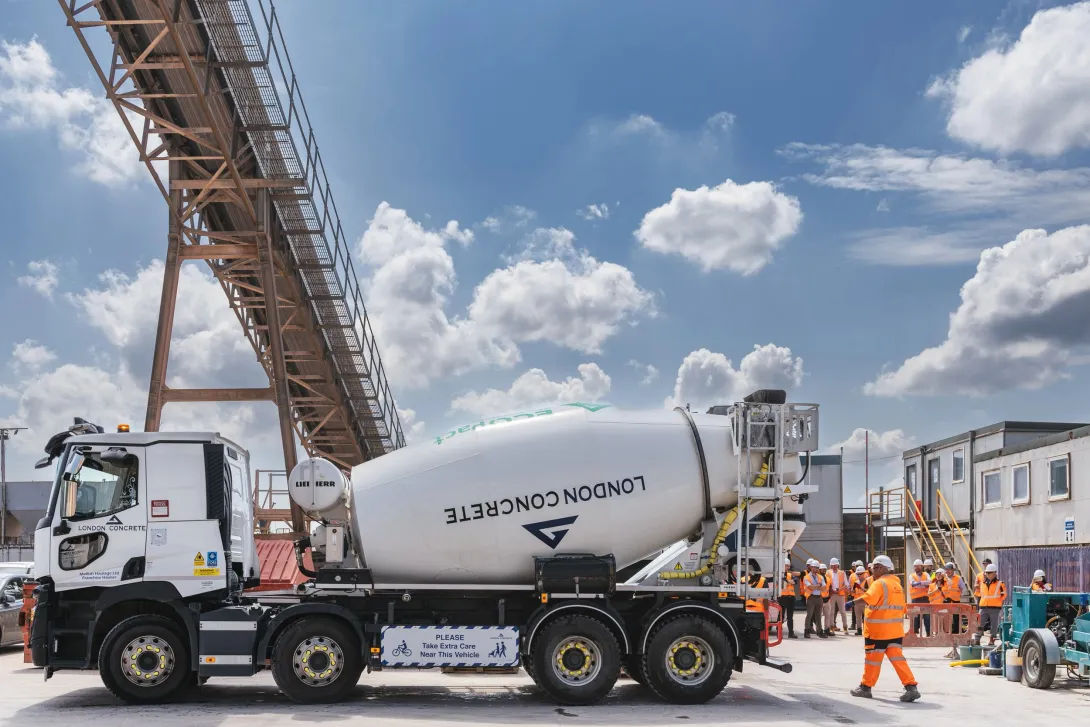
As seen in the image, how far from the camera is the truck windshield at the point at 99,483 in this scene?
41.0 ft

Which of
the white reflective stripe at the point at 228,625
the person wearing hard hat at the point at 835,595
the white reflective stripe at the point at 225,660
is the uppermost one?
the white reflective stripe at the point at 228,625

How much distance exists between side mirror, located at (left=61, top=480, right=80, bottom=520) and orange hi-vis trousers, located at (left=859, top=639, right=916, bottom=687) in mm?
9268

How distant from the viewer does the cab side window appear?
12.5 meters

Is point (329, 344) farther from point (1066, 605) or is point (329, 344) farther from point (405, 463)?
point (1066, 605)

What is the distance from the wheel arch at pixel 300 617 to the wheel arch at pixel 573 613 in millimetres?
1862

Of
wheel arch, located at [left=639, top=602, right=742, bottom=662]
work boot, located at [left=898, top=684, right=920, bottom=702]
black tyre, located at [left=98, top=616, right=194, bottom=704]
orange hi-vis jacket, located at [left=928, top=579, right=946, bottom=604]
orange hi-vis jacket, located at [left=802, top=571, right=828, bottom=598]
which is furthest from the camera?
orange hi-vis jacket, located at [left=802, top=571, right=828, bottom=598]

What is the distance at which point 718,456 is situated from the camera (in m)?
13.4

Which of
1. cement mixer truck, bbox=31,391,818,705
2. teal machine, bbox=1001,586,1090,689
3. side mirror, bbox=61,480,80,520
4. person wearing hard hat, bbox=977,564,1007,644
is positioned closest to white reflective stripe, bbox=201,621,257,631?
cement mixer truck, bbox=31,391,818,705

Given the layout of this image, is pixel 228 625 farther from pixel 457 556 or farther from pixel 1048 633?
pixel 1048 633

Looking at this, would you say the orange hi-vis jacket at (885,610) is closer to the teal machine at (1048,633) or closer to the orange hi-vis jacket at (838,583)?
the teal machine at (1048,633)

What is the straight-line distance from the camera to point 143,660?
1252cm

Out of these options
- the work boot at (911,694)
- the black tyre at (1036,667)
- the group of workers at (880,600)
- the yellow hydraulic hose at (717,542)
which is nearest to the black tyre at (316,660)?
the yellow hydraulic hose at (717,542)

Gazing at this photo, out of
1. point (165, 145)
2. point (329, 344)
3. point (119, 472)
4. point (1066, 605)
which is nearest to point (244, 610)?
point (119, 472)

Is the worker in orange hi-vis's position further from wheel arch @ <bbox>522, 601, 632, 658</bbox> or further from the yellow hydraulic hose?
wheel arch @ <bbox>522, 601, 632, 658</bbox>
